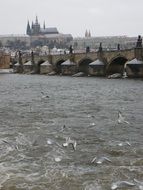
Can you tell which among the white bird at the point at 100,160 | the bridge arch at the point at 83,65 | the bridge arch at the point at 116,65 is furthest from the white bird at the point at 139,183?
the bridge arch at the point at 83,65

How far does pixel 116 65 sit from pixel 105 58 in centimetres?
319

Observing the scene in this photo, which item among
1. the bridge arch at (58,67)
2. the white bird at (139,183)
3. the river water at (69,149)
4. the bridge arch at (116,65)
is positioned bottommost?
the bridge arch at (58,67)

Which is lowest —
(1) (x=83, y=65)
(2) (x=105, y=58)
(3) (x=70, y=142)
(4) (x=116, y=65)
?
(1) (x=83, y=65)

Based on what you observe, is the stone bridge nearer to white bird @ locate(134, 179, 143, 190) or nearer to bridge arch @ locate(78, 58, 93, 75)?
bridge arch @ locate(78, 58, 93, 75)

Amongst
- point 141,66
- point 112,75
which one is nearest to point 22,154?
point 141,66

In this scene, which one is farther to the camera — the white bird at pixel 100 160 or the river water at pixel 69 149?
the white bird at pixel 100 160

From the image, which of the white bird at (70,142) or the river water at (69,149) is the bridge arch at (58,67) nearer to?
the river water at (69,149)

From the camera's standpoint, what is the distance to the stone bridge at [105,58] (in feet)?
223

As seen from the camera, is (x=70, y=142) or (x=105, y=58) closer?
(x=70, y=142)

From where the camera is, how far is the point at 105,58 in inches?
2948

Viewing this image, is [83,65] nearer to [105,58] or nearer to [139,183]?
[105,58]

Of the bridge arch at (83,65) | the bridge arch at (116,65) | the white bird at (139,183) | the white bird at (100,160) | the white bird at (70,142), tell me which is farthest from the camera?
the bridge arch at (83,65)

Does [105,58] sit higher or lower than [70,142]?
lower

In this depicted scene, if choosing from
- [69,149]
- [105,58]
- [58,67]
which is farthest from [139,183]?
[58,67]
